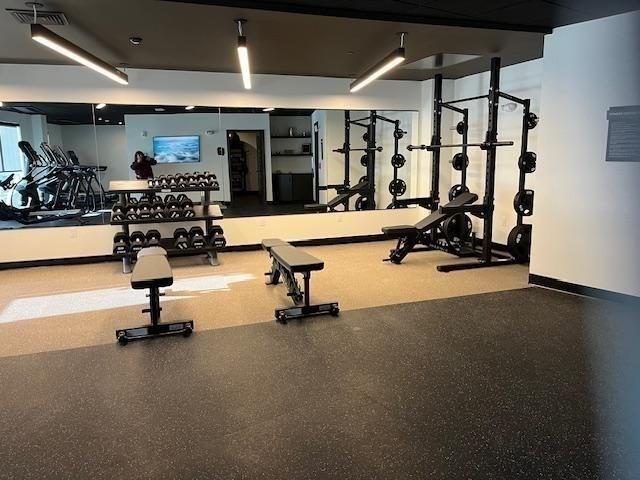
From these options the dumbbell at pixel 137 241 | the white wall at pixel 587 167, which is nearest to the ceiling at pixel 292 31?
the white wall at pixel 587 167

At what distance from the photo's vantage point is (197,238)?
5965 mm

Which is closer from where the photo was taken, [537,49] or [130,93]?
[537,49]

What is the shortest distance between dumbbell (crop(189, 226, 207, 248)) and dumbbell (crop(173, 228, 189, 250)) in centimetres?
6

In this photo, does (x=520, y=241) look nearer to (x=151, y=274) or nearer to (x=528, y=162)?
(x=528, y=162)

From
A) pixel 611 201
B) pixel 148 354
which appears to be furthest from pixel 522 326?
pixel 148 354

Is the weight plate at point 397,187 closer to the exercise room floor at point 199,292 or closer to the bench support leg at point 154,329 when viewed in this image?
the exercise room floor at point 199,292

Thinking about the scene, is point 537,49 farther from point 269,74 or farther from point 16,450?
point 16,450

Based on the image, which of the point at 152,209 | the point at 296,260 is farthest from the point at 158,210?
the point at 296,260

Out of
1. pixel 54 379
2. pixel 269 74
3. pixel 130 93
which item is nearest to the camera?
pixel 54 379

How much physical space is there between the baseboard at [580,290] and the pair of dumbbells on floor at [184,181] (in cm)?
409

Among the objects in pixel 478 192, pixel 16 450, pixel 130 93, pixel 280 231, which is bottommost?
pixel 16 450

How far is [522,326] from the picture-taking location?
371 cm

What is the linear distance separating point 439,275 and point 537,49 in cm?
284

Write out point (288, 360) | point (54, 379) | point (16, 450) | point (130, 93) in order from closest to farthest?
point (16, 450)
point (54, 379)
point (288, 360)
point (130, 93)
